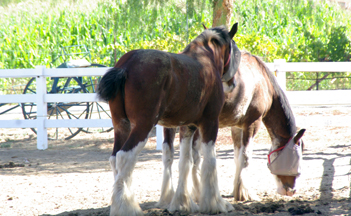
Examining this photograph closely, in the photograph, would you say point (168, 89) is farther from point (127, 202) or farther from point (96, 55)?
point (96, 55)

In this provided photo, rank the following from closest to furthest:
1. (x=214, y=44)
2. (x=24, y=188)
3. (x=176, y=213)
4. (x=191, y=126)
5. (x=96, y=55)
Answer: (x=176, y=213)
(x=191, y=126)
(x=214, y=44)
(x=24, y=188)
(x=96, y=55)

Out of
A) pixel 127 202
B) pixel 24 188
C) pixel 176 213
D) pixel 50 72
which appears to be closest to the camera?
pixel 127 202

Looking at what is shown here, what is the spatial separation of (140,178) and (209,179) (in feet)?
5.47

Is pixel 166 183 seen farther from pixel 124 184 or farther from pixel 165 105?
pixel 165 105

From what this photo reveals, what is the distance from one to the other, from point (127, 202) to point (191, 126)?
3.34 feet

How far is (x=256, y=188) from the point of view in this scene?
13.9ft

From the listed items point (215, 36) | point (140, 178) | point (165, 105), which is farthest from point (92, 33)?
point (165, 105)

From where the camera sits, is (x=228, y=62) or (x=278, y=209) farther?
(x=228, y=62)

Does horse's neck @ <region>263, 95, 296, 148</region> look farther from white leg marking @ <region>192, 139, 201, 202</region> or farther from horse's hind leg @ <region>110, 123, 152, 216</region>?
horse's hind leg @ <region>110, 123, 152, 216</region>

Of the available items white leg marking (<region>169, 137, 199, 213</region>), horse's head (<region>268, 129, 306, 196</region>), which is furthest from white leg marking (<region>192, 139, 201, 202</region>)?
horse's head (<region>268, 129, 306, 196</region>)

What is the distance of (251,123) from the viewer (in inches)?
154

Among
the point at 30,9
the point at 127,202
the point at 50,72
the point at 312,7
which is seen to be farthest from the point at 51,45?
the point at 127,202

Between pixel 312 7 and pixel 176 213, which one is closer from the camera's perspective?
pixel 176 213

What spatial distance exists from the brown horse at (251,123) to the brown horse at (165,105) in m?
0.33
